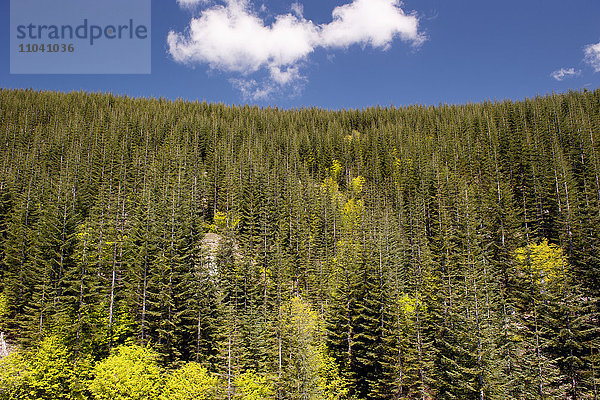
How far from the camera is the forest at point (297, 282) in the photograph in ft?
82.2

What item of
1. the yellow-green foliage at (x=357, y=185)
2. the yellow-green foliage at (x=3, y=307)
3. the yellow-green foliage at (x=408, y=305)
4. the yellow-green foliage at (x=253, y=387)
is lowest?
the yellow-green foliage at (x=253, y=387)

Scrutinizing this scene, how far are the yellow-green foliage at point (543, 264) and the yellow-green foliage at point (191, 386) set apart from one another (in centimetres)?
3448

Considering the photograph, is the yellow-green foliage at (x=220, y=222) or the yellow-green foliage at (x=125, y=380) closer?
the yellow-green foliage at (x=125, y=380)

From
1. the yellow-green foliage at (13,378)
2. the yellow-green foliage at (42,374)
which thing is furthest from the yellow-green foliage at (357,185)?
the yellow-green foliage at (13,378)

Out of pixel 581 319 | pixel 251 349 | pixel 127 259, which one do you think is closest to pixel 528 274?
pixel 581 319

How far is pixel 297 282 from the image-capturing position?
48281 millimetres

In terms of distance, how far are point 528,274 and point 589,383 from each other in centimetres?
1160

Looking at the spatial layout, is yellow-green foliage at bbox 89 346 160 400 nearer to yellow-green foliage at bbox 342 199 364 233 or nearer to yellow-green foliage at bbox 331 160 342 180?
yellow-green foliage at bbox 342 199 364 233

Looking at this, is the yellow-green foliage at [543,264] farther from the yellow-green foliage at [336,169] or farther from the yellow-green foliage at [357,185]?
the yellow-green foliage at [336,169]

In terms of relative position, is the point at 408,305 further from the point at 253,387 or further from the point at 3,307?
the point at 3,307

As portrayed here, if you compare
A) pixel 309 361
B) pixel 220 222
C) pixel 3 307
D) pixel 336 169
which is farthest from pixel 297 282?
pixel 336 169

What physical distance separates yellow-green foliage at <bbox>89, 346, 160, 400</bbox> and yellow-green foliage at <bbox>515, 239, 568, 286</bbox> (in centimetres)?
3961

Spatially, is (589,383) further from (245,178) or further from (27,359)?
(245,178)

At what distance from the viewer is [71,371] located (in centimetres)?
2641
